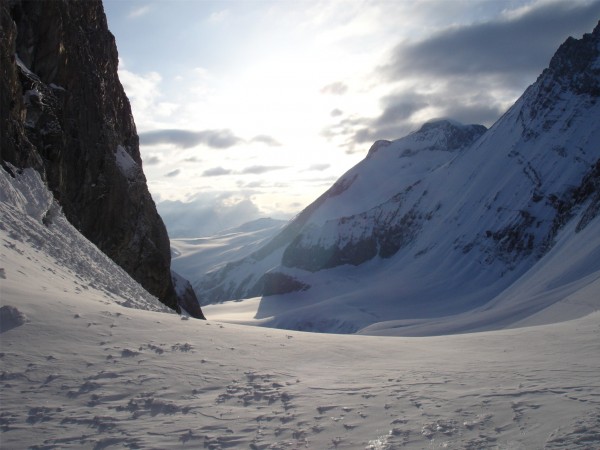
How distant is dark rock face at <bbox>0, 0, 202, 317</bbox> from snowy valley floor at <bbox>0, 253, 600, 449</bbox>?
38.2 ft

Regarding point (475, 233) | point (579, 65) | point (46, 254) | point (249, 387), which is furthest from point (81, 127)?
point (579, 65)

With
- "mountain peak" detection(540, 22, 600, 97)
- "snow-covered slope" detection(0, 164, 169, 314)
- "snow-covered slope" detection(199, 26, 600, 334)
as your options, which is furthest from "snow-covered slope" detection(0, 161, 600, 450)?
"mountain peak" detection(540, 22, 600, 97)

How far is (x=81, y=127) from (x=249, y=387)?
2477 centimetres

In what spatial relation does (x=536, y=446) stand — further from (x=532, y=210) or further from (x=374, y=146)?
(x=374, y=146)

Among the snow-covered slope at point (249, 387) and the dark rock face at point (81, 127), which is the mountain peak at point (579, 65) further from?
the snow-covered slope at point (249, 387)

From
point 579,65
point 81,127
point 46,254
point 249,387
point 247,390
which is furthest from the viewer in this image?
point 579,65

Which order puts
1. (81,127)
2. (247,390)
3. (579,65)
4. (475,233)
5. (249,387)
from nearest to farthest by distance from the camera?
(247,390), (249,387), (81,127), (475,233), (579,65)

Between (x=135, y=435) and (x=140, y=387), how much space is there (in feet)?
3.94

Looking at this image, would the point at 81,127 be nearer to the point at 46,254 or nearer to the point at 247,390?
the point at 46,254

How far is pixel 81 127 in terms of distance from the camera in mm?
28625

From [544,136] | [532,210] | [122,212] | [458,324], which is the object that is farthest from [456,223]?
[122,212]

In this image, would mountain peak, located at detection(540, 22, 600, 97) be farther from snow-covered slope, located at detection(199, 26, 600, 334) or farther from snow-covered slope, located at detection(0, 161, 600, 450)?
snow-covered slope, located at detection(0, 161, 600, 450)

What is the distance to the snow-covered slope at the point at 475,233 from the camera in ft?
214

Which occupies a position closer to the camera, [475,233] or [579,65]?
A: [475,233]
